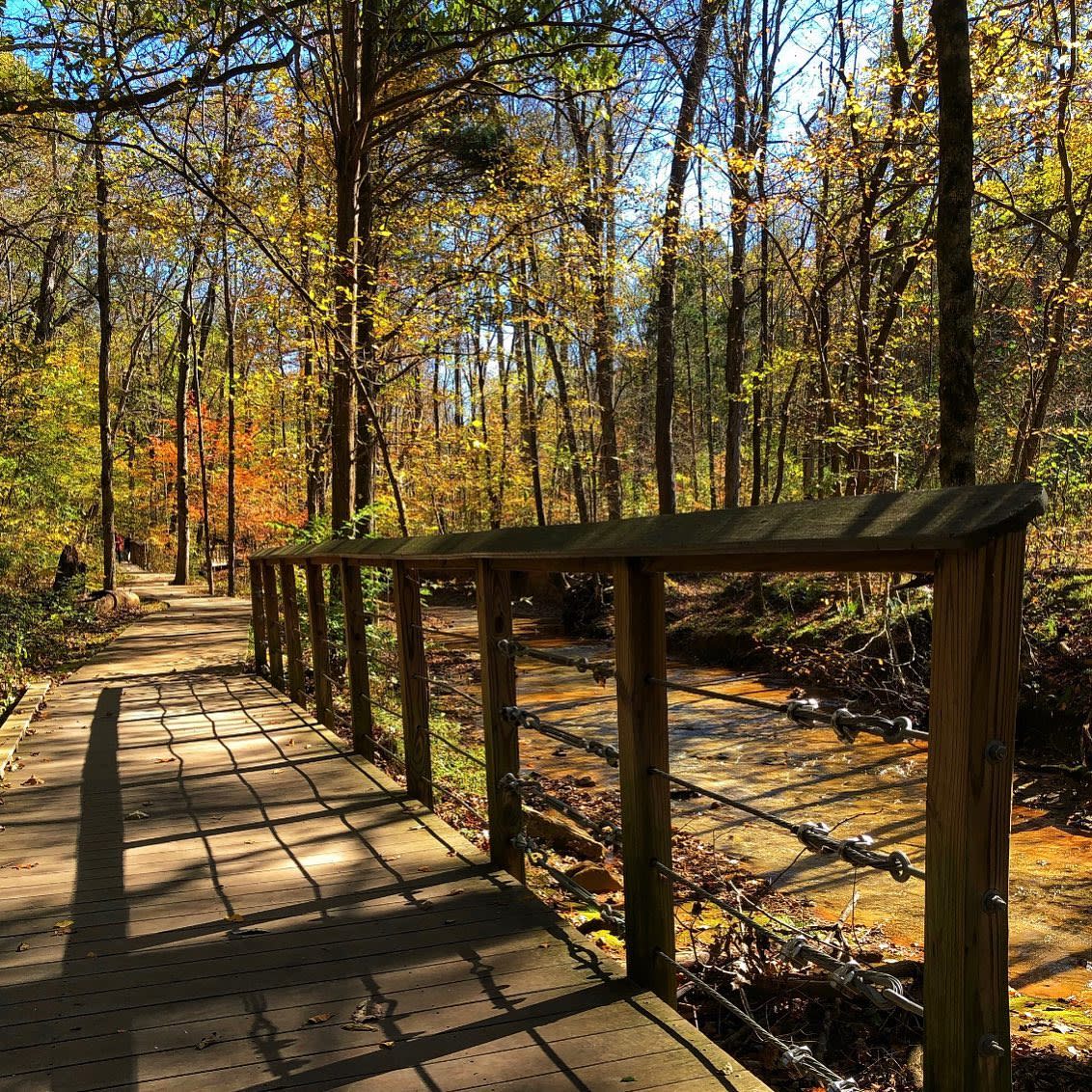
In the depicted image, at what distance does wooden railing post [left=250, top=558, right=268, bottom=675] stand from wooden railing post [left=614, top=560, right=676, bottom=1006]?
7035 mm

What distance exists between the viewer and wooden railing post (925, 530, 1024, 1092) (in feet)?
4.08

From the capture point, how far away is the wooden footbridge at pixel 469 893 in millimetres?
1284

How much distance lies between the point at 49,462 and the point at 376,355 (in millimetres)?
9961

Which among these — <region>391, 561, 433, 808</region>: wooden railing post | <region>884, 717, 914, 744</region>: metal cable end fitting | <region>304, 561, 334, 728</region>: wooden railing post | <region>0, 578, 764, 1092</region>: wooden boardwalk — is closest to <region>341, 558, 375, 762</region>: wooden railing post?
<region>0, 578, 764, 1092</region>: wooden boardwalk

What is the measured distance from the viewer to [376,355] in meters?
11.0

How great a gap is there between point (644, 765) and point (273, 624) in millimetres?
6800

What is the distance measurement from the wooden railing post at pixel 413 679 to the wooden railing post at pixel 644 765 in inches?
72.5

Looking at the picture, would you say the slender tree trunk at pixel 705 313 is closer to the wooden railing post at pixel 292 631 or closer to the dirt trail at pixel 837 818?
the dirt trail at pixel 837 818

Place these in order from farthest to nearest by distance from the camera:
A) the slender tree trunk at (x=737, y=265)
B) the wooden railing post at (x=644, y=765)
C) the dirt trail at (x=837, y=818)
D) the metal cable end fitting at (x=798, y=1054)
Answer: the slender tree trunk at (x=737, y=265)
the dirt trail at (x=837, y=818)
the wooden railing post at (x=644, y=765)
the metal cable end fitting at (x=798, y=1054)

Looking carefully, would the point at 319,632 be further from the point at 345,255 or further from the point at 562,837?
the point at 345,255

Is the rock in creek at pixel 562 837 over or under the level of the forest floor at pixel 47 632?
under

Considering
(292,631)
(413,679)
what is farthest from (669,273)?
(413,679)

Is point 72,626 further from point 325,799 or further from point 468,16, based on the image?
point 325,799

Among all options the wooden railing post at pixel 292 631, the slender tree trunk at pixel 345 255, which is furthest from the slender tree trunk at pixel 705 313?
the wooden railing post at pixel 292 631
